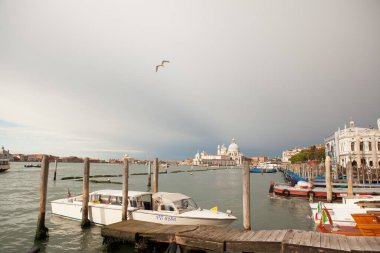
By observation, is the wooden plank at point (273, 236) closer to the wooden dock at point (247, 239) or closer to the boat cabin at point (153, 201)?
the wooden dock at point (247, 239)

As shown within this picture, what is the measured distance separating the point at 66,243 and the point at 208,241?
8.56 m

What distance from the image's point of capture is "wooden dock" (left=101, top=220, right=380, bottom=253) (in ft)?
25.7

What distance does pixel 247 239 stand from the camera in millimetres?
8859

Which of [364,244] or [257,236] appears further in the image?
[257,236]

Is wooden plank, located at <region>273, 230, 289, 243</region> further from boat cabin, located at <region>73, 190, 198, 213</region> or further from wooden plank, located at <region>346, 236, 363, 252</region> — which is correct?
boat cabin, located at <region>73, 190, 198, 213</region>

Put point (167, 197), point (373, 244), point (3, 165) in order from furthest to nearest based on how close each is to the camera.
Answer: point (3, 165), point (167, 197), point (373, 244)

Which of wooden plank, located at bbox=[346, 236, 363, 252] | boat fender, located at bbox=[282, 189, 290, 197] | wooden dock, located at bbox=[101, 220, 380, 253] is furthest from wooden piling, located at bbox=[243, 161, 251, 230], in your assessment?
boat fender, located at bbox=[282, 189, 290, 197]

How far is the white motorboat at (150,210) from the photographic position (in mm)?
13414

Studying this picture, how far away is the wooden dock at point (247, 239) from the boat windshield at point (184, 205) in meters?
2.52

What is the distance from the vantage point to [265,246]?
8.38m

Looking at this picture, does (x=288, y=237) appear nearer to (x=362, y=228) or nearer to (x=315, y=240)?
(x=315, y=240)

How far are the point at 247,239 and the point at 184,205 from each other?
6.09 metres

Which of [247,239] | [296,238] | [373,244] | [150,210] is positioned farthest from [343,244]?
[150,210]

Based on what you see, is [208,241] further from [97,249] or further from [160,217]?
[97,249]
